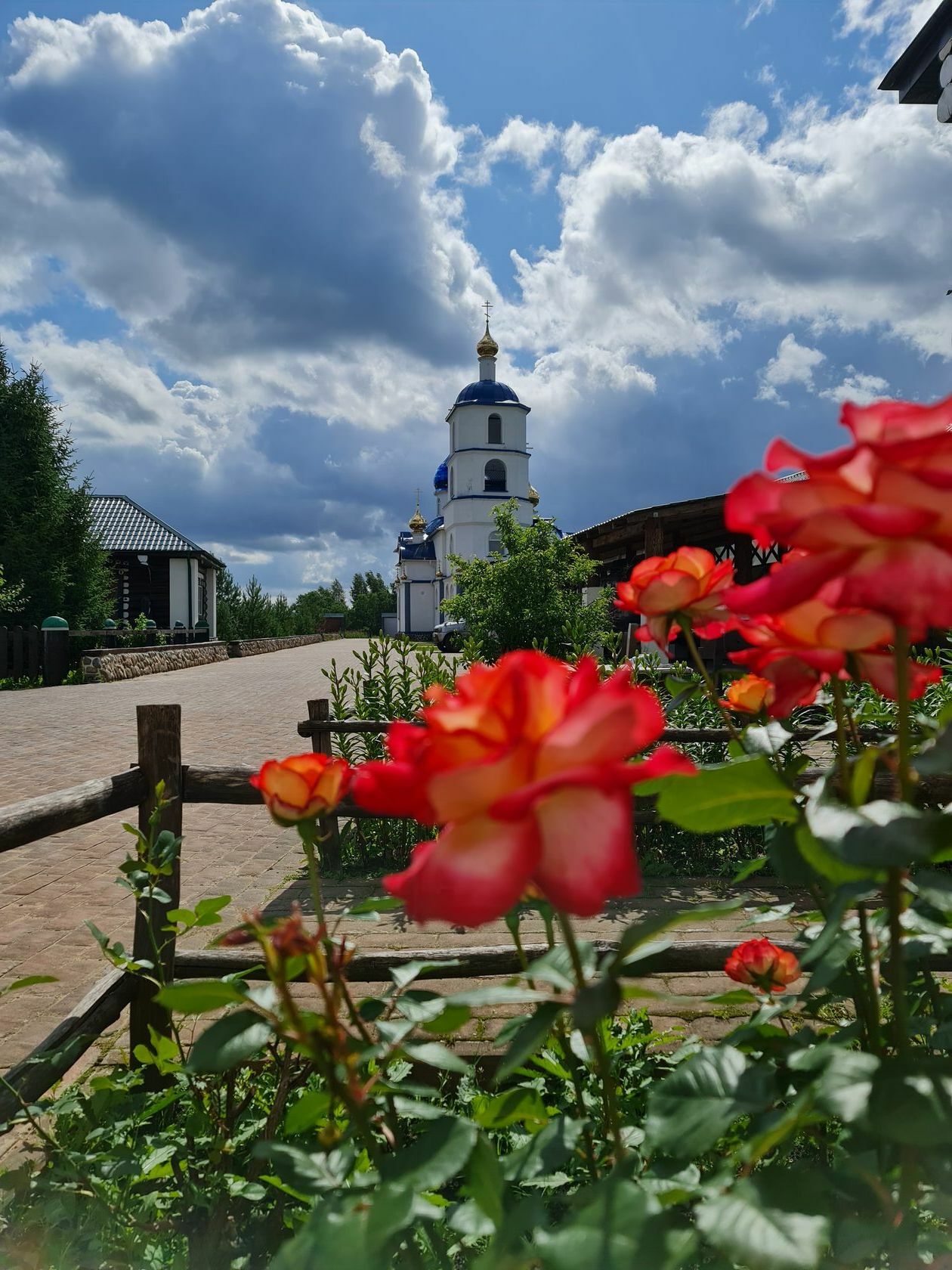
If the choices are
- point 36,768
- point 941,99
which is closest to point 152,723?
point 36,768

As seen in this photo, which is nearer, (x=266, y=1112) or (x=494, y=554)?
(x=266, y=1112)

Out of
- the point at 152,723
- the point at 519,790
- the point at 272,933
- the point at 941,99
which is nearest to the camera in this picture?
the point at 519,790

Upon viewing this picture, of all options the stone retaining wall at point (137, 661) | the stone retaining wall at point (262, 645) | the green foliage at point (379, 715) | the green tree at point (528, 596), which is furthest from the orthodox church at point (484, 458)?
the green foliage at point (379, 715)

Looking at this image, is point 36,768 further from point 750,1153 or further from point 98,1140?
point 750,1153

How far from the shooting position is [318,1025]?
2.39ft

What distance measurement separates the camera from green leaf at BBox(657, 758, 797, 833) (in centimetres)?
67

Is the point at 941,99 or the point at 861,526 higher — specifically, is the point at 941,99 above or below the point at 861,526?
above

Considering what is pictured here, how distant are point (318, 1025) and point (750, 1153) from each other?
1.19 ft

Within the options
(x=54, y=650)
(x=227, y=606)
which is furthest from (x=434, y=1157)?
(x=227, y=606)

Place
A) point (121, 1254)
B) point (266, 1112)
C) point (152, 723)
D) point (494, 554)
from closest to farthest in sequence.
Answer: point (121, 1254) < point (266, 1112) < point (152, 723) < point (494, 554)

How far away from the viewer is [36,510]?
73.1 ft

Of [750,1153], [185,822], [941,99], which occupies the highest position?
[941,99]

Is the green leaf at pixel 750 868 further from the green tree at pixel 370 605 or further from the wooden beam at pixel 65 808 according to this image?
the green tree at pixel 370 605

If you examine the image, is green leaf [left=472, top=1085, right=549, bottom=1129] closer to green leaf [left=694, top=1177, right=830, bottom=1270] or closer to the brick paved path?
the brick paved path
